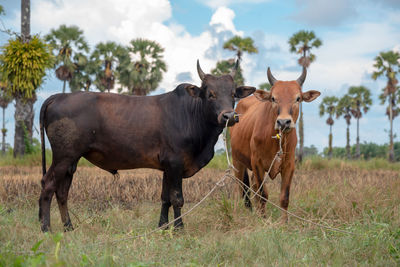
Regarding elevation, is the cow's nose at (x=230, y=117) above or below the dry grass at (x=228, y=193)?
above

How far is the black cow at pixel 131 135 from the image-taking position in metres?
6.26

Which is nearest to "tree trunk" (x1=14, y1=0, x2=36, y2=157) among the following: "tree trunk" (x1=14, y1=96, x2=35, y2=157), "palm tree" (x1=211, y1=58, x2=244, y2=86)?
"tree trunk" (x1=14, y1=96, x2=35, y2=157)

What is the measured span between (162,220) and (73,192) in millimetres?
4017

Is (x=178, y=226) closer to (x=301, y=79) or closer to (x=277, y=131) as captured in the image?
(x=277, y=131)

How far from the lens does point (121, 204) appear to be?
901 cm

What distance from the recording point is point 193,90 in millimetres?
6141

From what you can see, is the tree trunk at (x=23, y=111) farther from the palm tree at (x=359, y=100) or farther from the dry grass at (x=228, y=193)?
the palm tree at (x=359, y=100)

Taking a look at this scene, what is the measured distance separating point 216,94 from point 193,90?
Answer: 1.20 feet

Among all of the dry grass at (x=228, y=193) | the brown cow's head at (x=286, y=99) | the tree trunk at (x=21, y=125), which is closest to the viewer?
the brown cow's head at (x=286, y=99)

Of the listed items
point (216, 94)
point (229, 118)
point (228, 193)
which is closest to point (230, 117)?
point (229, 118)

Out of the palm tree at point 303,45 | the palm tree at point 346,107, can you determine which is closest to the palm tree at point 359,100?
the palm tree at point 346,107

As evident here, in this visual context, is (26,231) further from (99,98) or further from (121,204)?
(121,204)

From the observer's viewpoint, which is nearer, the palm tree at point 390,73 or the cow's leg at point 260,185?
the cow's leg at point 260,185

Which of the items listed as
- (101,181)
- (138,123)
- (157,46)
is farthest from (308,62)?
(138,123)
